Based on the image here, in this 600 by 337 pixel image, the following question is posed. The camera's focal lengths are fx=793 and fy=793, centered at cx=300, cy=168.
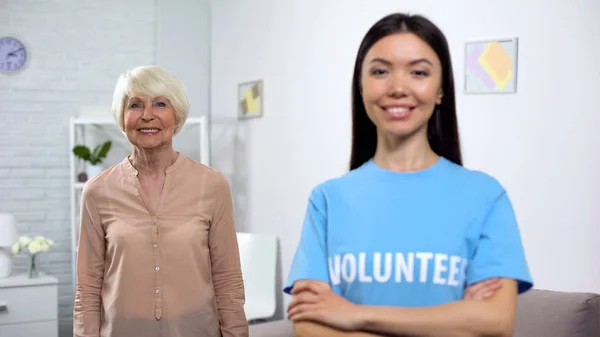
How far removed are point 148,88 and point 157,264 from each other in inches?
17.0

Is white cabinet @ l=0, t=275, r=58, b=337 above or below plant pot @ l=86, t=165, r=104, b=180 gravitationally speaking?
below

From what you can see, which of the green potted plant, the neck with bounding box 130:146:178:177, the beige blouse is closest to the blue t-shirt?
the beige blouse

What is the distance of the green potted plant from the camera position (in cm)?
505

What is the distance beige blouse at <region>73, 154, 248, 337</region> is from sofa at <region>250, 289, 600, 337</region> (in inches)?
48.0

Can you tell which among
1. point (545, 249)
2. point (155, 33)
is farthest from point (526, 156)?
point (155, 33)

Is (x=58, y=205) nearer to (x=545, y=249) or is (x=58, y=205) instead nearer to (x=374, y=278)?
(x=545, y=249)

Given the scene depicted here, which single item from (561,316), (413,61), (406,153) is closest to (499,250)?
(406,153)

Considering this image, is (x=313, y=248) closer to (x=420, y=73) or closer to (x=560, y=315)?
(x=420, y=73)

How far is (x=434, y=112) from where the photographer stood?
1.30 meters

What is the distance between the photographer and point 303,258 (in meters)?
1.27

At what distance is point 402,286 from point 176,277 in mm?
887

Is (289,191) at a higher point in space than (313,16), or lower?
lower

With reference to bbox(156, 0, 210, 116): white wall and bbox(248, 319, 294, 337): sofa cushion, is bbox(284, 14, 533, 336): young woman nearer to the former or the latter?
bbox(248, 319, 294, 337): sofa cushion

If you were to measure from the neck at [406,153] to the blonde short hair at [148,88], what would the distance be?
2.72 feet
